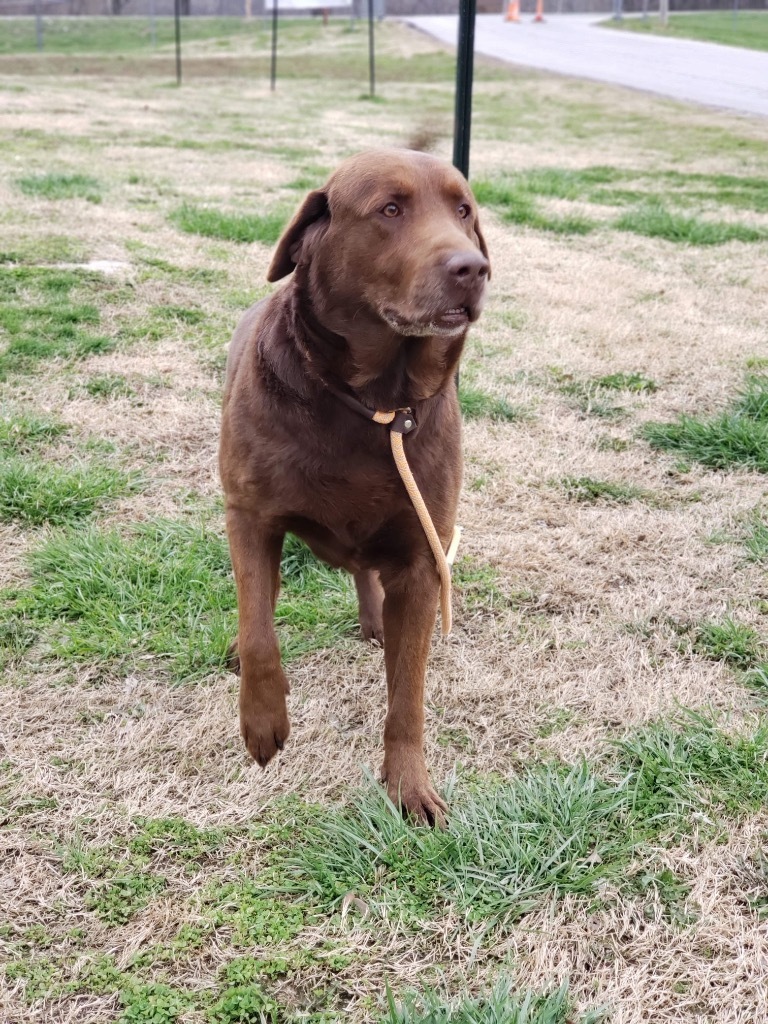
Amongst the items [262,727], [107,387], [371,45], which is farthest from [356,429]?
[371,45]

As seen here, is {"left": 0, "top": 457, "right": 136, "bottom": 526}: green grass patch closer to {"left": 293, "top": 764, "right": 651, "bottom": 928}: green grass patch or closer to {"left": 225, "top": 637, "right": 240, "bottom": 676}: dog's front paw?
{"left": 225, "top": 637, "right": 240, "bottom": 676}: dog's front paw

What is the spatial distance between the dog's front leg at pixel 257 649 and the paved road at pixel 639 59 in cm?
1465

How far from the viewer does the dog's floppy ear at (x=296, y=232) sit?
238 centimetres

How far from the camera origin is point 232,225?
6.93 meters

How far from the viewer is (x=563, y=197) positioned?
8969mm

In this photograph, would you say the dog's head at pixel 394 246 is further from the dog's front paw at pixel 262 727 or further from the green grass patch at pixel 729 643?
the green grass patch at pixel 729 643

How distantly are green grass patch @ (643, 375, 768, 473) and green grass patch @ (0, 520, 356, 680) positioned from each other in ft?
5.75

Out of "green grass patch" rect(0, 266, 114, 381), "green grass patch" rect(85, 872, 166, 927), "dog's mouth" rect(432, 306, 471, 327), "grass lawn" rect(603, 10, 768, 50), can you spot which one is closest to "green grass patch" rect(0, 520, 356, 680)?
"green grass patch" rect(85, 872, 166, 927)

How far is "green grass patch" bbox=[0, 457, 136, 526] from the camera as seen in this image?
350 cm

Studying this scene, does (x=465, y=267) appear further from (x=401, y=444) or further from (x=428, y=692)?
(x=428, y=692)

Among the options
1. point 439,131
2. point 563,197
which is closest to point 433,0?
point 563,197

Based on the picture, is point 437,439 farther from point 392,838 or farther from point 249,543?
point 392,838

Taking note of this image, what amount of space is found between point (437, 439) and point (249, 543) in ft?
1.68

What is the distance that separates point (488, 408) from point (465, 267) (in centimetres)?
254
